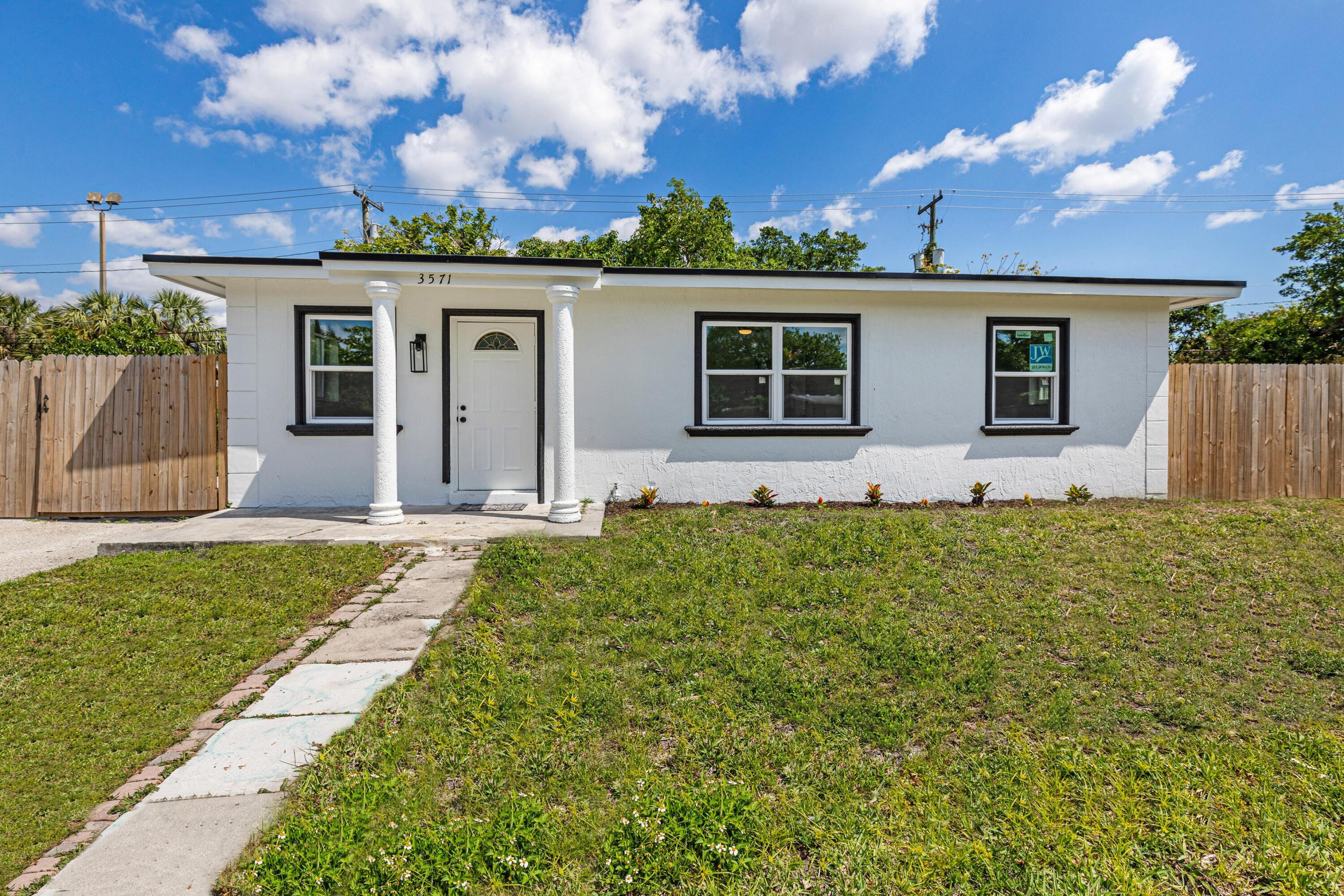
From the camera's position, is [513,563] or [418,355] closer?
[513,563]

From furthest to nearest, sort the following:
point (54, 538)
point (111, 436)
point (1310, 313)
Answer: point (1310, 313) → point (111, 436) → point (54, 538)

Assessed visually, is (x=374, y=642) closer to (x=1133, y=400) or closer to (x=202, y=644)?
(x=202, y=644)

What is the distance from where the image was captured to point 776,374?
26.7 feet

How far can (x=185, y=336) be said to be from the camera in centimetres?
1853

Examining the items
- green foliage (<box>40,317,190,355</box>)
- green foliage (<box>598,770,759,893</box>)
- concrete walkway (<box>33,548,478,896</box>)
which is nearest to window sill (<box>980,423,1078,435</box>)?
concrete walkway (<box>33,548,478,896</box>)

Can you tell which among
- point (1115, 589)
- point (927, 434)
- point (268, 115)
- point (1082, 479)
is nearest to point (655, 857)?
point (1115, 589)

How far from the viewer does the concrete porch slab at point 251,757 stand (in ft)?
7.73

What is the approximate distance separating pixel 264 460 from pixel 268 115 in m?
15.1

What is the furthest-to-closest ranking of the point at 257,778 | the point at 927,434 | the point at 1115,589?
1. the point at 927,434
2. the point at 1115,589
3. the point at 257,778

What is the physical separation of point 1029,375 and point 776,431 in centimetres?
357

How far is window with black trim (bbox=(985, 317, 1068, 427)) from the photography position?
8.35 m

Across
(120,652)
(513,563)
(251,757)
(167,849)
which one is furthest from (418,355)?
(167,849)

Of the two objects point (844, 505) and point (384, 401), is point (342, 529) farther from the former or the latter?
point (844, 505)

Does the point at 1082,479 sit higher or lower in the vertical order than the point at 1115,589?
higher
